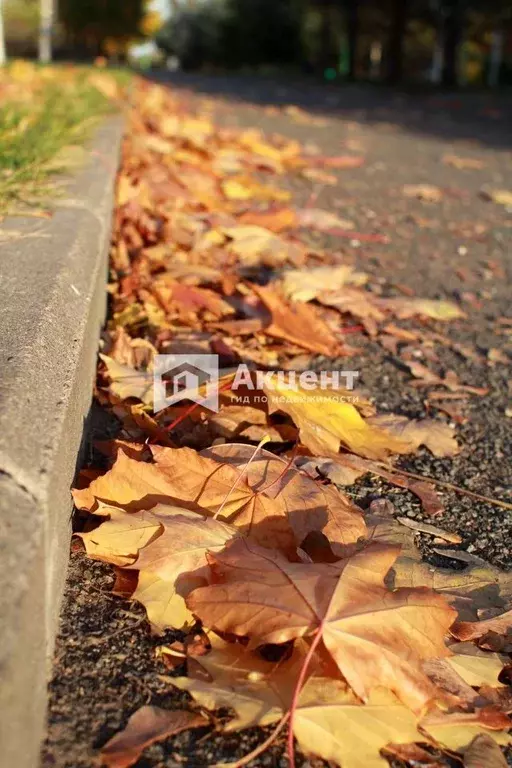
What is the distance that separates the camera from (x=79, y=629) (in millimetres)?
1210

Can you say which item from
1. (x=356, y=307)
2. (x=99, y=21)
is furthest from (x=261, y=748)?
(x=99, y=21)

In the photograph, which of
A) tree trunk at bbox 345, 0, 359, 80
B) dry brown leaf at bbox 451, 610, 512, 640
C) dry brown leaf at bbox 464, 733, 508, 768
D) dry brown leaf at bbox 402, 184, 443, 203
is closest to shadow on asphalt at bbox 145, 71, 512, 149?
dry brown leaf at bbox 402, 184, 443, 203

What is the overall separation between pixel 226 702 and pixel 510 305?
2.35 meters

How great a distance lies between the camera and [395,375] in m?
2.34

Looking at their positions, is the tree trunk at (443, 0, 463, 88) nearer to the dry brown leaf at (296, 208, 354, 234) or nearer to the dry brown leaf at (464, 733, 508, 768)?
the dry brown leaf at (296, 208, 354, 234)

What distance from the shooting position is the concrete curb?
0.90 meters

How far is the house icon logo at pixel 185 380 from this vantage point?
1.79m

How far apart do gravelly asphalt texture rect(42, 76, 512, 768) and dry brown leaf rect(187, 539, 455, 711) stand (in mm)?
132

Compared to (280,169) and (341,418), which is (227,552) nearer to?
(341,418)

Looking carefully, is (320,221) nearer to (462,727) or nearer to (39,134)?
(39,134)

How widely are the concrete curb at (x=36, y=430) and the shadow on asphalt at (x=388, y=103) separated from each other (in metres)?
6.35

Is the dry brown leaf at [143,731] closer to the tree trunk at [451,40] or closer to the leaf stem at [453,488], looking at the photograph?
the leaf stem at [453,488]

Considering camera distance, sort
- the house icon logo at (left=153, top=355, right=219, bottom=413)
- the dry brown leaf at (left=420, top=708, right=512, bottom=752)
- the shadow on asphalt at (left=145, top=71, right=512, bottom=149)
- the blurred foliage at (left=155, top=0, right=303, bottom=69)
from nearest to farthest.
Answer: the dry brown leaf at (left=420, top=708, right=512, bottom=752) < the house icon logo at (left=153, top=355, right=219, bottom=413) < the shadow on asphalt at (left=145, top=71, right=512, bottom=149) < the blurred foliage at (left=155, top=0, right=303, bottom=69)

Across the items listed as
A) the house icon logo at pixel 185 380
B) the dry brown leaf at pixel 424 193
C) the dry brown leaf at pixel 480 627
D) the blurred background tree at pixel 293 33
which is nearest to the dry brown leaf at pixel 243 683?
the dry brown leaf at pixel 480 627
